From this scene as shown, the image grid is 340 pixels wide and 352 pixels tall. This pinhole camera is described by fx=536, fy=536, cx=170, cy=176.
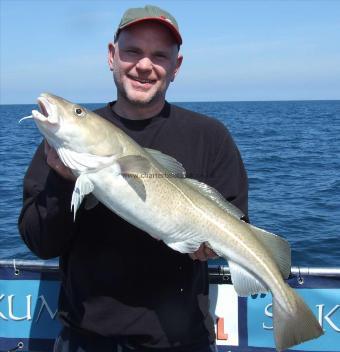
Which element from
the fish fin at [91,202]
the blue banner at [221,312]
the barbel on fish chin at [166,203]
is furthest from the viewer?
the blue banner at [221,312]

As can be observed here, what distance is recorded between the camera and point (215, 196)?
3547mm

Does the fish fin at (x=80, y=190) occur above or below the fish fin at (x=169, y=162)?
below

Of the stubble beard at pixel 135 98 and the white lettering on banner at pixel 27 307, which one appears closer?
the stubble beard at pixel 135 98

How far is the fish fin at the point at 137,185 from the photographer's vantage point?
10.8ft

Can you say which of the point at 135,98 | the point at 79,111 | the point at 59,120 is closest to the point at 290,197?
the point at 135,98

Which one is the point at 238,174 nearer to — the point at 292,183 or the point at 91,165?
the point at 91,165

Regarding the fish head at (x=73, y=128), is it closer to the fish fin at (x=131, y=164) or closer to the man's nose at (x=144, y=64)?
the fish fin at (x=131, y=164)

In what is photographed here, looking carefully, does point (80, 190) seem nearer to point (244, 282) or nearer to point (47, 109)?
point (47, 109)

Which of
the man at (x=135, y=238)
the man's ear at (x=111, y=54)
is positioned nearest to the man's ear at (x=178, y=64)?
the man at (x=135, y=238)

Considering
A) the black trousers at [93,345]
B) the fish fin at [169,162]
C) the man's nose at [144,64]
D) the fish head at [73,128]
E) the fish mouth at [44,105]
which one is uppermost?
the man's nose at [144,64]

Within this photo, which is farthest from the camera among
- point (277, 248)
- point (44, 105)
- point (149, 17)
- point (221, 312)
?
point (221, 312)

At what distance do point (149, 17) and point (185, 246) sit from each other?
1524 millimetres

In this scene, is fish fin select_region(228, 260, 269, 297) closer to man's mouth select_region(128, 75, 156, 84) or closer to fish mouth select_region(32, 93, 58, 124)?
man's mouth select_region(128, 75, 156, 84)

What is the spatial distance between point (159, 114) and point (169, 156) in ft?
1.43
